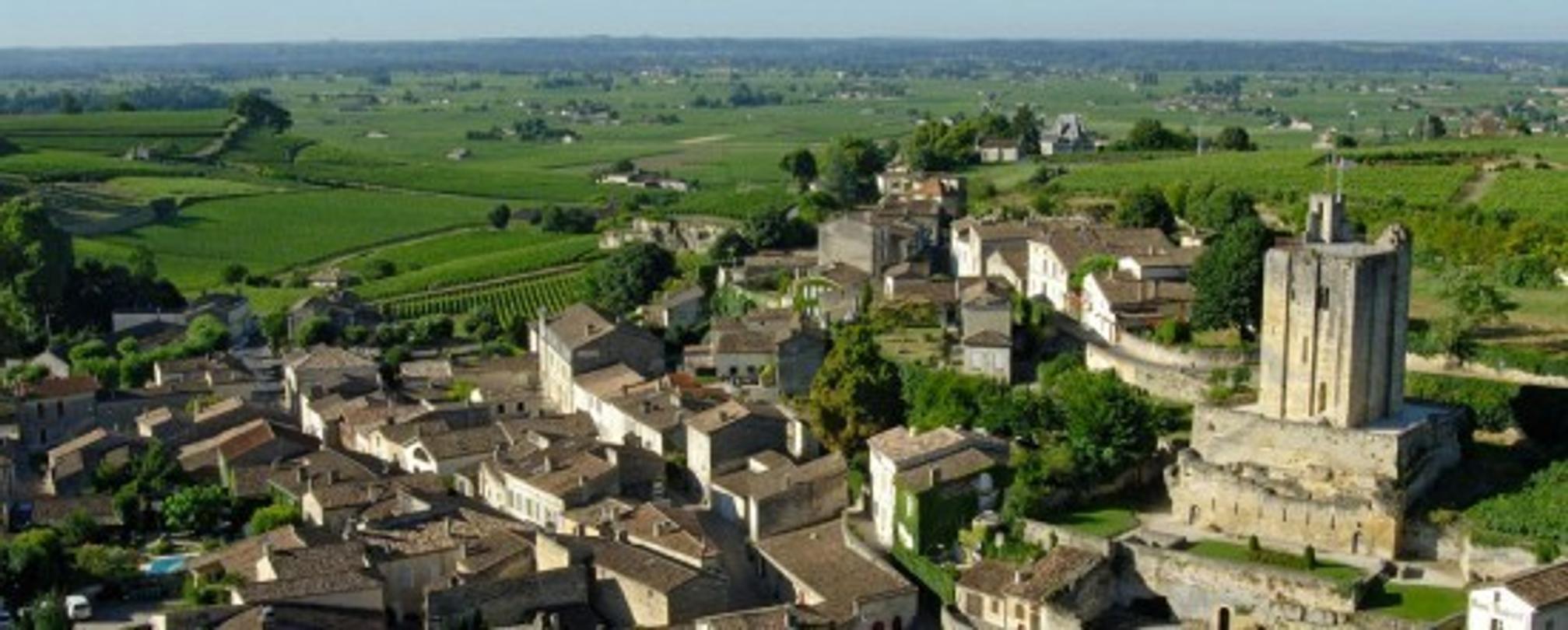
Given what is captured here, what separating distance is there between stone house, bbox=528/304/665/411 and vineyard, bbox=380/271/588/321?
522 inches

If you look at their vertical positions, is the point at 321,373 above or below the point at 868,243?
below

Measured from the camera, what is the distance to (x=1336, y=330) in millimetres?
36156

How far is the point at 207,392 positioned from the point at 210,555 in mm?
17006

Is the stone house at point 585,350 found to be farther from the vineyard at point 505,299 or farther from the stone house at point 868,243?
the vineyard at point 505,299

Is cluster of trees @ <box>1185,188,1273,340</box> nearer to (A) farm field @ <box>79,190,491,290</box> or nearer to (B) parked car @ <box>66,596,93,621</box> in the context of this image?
(B) parked car @ <box>66,596,93,621</box>

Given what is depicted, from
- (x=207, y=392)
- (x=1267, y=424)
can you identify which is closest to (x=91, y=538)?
(x=207, y=392)

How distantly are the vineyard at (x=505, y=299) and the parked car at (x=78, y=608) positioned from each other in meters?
32.4

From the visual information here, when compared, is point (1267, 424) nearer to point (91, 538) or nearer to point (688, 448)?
point (688, 448)

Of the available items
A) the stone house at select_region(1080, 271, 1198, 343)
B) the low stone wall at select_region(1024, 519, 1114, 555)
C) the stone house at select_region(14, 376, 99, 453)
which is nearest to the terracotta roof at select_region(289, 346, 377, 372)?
the stone house at select_region(14, 376, 99, 453)

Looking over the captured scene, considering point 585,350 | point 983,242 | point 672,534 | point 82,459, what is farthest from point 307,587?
point 983,242

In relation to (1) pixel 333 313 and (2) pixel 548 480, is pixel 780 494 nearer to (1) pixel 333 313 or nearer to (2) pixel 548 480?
(2) pixel 548 480

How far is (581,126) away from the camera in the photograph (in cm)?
19662

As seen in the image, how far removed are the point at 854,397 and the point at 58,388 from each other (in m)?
25.0

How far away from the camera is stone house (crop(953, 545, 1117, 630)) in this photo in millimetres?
33594
